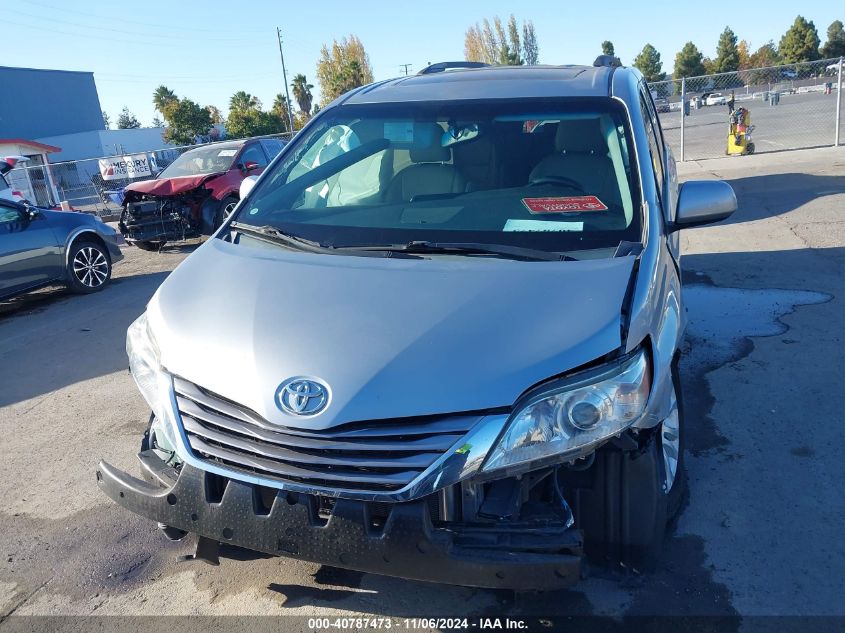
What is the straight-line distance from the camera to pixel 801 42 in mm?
74875

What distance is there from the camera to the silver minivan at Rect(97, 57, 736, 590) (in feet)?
6.99

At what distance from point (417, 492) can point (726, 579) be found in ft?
4.81

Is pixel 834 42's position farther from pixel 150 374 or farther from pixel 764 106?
pixel 150 374

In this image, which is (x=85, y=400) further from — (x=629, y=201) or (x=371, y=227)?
(x=629, y=201)

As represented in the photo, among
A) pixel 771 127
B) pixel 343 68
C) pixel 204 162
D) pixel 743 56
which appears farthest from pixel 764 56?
pixel 204 162

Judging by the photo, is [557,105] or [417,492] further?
[557,105]

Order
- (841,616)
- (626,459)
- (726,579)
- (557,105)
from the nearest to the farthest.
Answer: (626,459) < (841,616) < (726,579) < (557,105)

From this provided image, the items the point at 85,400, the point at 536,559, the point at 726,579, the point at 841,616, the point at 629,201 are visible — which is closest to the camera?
the point at 536,559

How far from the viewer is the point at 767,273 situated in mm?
7250

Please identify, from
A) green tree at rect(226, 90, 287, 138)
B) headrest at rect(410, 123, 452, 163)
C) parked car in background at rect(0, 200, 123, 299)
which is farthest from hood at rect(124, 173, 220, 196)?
green tree at rect(226, 90, 287, 138)

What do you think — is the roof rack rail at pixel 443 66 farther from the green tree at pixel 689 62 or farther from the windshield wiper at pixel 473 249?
the green tree at pixel 689 62

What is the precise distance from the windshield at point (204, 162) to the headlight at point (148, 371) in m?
9.97

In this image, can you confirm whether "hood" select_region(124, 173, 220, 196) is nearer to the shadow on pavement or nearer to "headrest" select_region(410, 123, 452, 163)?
the shadow on pavement

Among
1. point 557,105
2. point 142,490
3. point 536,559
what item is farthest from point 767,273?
point 142,490
